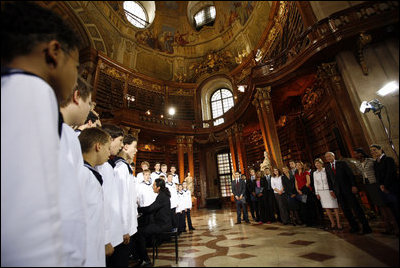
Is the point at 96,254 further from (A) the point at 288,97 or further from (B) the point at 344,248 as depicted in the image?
(A) the point at 288,97

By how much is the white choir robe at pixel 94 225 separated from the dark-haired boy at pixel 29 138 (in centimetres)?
49

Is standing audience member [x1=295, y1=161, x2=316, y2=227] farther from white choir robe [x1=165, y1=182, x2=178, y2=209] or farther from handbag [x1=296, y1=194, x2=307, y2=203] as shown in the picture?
white choir robe [x1=165, y1=182, x2=178, y2=209]

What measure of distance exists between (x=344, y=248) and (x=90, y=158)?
3.21 meters

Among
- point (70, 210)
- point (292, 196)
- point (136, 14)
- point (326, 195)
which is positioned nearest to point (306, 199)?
point (292, 196)

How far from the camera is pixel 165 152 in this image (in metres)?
11.9

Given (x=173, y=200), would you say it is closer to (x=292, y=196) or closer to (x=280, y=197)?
(x=280, y=197)

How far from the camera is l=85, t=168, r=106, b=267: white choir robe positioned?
35.1 inches

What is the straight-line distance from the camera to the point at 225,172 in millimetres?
12688

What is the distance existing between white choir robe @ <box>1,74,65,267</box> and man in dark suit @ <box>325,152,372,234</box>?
4.15m

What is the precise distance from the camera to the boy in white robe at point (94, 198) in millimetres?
917

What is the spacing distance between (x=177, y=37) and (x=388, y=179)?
15.7 metres

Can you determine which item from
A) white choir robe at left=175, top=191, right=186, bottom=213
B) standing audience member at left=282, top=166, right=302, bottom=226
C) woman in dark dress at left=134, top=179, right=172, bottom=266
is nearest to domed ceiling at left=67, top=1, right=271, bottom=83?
standing audience member at left=282, top=166, right=302, bottom=226

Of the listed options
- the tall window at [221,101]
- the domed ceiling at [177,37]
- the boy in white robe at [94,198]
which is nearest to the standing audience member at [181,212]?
the boy in white robe at [94,198]

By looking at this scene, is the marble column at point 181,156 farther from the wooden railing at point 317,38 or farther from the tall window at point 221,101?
the wooden railing at point 317,38
